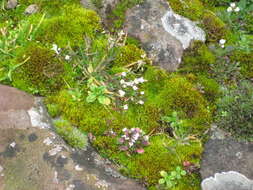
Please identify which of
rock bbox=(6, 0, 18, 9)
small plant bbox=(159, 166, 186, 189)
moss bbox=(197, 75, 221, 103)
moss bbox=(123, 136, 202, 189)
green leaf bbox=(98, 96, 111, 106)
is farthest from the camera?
rock bbox=(6, 0, 18, 9)

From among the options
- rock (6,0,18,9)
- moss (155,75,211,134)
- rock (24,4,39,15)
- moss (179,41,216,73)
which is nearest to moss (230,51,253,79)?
moss (179,41,216,73)

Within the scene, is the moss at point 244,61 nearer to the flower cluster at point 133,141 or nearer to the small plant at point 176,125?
the small plant at point 176,125

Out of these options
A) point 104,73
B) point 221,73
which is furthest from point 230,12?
point 104,73

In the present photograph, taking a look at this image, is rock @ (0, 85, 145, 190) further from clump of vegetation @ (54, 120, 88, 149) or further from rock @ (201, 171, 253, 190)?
rock @ (201, 171, 253, 190)

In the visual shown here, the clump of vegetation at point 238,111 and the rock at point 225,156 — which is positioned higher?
the clump of vegetation at point 238,111

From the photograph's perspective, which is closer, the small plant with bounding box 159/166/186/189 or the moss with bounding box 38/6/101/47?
the small plant with bounding box 159/166/186/189

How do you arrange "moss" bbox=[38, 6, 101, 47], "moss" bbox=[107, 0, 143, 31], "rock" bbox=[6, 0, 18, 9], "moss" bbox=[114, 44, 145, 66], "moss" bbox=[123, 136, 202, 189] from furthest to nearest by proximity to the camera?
"rock" bbox=[6, 0, 18, 9], "moss" bbox=[107, 0, 143, 31], "moss" bbox=[38, 6, 101, 47], "moss" bbox=[114, 44, 145, 66], "moss" bbox=[123, 136, 202, 189]

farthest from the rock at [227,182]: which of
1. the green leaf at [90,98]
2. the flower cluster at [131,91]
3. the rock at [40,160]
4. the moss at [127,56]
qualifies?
the moss at [127,56]
